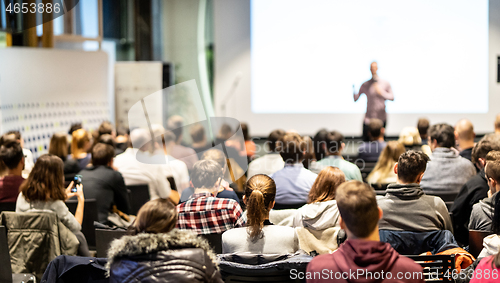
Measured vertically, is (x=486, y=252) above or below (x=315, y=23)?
below

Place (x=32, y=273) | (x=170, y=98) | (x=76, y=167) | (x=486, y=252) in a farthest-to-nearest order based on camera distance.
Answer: (x=170, y=98) < (x=76, y=167) < (x=32, y=273) < (x=486, y=252)

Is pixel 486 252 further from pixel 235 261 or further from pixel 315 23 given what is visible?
pixel 315 23

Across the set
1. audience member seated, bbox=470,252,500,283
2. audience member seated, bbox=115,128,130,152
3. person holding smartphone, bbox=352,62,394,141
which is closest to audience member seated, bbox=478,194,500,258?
audience member seated, bbox=470,252,500,283

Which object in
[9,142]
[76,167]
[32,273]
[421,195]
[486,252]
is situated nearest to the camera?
[486,252]

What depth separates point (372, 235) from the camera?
163 centimetres

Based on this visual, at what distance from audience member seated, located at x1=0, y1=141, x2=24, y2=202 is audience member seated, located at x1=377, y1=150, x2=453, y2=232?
99.6 inches

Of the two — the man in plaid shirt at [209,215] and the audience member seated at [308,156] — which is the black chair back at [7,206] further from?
the audience member seated at [308,156]

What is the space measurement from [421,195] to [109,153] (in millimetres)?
2497

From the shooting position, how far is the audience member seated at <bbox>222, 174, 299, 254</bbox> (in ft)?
7.36

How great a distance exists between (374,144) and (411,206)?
302 cm

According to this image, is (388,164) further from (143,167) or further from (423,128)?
(143,167)

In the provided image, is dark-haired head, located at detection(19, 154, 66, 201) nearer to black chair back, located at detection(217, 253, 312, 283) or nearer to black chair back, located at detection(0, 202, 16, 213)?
black chair back, located at detection(0, 202, 16, 213)

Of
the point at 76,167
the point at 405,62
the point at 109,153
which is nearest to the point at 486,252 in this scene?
the point at 109,153

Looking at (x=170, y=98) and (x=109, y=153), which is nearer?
(x=109, y=153)
